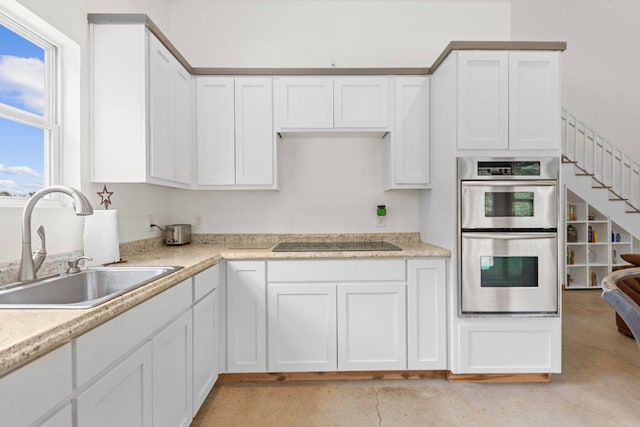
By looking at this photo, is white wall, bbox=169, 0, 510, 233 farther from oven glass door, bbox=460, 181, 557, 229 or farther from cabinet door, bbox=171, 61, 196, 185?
oven glass door, bbox=460, 181, 557, 229

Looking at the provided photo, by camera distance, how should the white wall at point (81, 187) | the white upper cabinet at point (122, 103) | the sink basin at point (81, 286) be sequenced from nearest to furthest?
1. the sink basin at point (81, 286)
2. the white wall at point (81, 187)
3. the white upper cabinet at point (122, 103)

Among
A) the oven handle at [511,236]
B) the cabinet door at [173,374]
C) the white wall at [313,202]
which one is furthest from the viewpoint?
the white wall at [313,202]

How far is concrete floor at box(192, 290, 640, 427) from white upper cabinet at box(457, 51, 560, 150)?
1629 millimetres

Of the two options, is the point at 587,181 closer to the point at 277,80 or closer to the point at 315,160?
the point at 315,160

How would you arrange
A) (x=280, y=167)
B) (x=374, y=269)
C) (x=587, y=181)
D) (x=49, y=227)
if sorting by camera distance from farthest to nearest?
(x=587, y=181) → (x=280, y=167) → (x=374, y=269) → (x=49, y=227)

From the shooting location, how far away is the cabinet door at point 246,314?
2.42 metres

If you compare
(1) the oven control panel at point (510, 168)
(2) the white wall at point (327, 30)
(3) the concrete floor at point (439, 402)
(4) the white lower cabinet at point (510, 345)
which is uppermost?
(2) the white wall at point (327, 30)

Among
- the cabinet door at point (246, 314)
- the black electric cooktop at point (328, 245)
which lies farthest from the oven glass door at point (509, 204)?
the cabinet door at point (246, 314)

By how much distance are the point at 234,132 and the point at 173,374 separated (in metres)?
1.82

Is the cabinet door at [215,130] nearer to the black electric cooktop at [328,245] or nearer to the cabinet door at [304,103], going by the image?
the cabinet door at [304,103]

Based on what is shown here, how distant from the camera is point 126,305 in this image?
3.99 ft

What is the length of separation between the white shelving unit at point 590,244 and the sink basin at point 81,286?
5649 mm

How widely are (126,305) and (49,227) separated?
0.94 metres

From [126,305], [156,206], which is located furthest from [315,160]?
[126,305]
